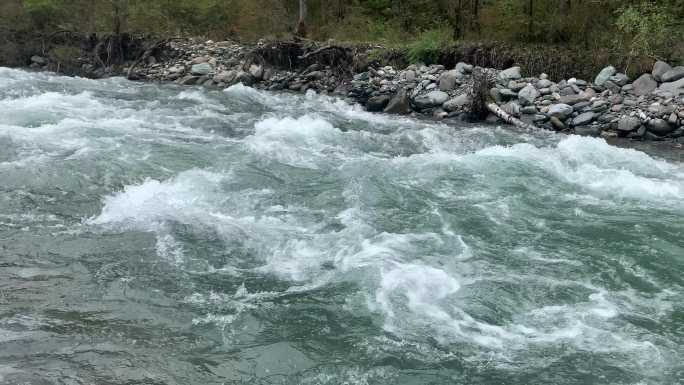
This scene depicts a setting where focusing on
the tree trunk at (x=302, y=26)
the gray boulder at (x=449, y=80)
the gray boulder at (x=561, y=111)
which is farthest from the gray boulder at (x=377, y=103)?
the tree trunk at (x=302, y=26)

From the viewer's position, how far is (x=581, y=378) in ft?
15.5

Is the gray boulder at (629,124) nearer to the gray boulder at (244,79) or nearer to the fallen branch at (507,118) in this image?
the fallen branch at (507,118)

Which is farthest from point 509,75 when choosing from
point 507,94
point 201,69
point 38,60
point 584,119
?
point 38,60

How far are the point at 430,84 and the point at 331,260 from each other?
410 inches

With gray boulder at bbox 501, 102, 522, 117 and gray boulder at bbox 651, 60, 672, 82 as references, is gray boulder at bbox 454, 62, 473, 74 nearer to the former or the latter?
gray boulder at bbox 501, 102, 522, 117

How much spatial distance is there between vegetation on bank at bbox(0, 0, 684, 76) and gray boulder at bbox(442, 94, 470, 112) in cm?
229

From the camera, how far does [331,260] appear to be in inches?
261

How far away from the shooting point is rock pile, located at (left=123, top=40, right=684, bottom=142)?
1292 cm

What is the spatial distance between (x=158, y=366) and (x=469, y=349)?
2.58 meters

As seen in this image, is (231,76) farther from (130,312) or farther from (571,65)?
(130,312)

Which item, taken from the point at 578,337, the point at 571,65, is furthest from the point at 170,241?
the point at 571,65

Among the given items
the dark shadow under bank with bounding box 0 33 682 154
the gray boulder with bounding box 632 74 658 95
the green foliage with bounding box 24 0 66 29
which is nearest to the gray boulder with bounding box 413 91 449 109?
the dark shadow under bank with bounding box 0 33 682 154

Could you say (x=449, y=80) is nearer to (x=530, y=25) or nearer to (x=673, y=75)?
(x=530, y=25)

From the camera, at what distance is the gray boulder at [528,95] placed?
1424 centimetres
